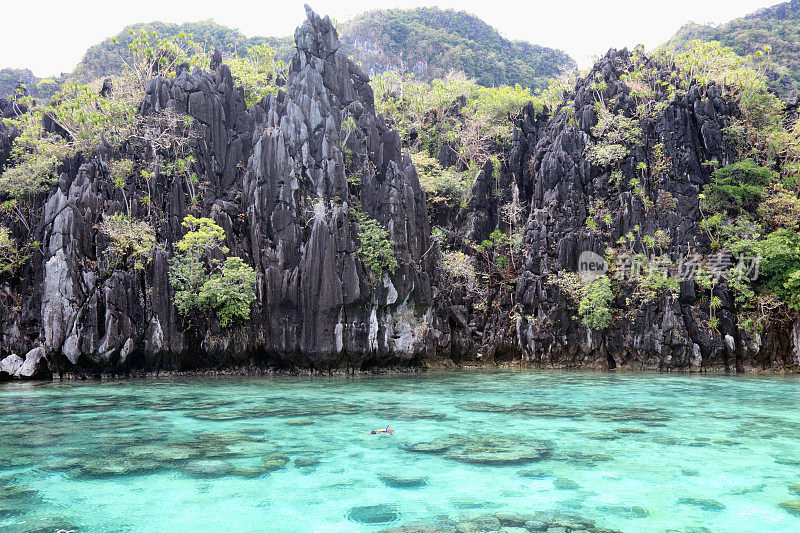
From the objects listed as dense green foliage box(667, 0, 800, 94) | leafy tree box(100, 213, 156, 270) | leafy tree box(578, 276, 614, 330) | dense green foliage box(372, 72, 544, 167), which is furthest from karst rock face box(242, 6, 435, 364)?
dense green foliage box(667, 0, 800, 94)

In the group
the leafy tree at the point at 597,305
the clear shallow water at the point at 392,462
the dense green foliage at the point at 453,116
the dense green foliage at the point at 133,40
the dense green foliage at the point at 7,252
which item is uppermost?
the dense green foliage at the point at 133,40

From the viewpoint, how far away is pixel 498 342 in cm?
2744

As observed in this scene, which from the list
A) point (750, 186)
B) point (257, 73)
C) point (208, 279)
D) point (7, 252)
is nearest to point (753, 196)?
point (750, 186)

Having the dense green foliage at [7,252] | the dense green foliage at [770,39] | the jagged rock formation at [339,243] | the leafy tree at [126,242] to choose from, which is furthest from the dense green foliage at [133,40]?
the dense green foliage at [770,39]

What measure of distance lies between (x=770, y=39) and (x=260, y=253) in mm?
45872

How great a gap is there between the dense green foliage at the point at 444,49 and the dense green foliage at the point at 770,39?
12500mm

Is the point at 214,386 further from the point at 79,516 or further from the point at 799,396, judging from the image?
the point at 799,396

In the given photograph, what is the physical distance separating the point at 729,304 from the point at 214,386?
23.5m

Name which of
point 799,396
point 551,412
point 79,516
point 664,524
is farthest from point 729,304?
point 79,516

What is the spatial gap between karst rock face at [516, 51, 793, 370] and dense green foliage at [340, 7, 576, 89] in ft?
84.9

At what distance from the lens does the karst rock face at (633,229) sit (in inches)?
963

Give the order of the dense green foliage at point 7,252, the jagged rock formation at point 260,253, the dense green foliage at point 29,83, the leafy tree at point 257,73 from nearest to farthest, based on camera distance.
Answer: the jagged rock formation at point 260,253 → the dense green foliage at point 7,252 → the leafy tree at point 257,73 → the dense green foliage at point 29,83

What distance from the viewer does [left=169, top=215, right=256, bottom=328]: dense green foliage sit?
2178 centimetres

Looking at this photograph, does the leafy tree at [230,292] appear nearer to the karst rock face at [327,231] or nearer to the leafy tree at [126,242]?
the karst rock face at [327,231]
